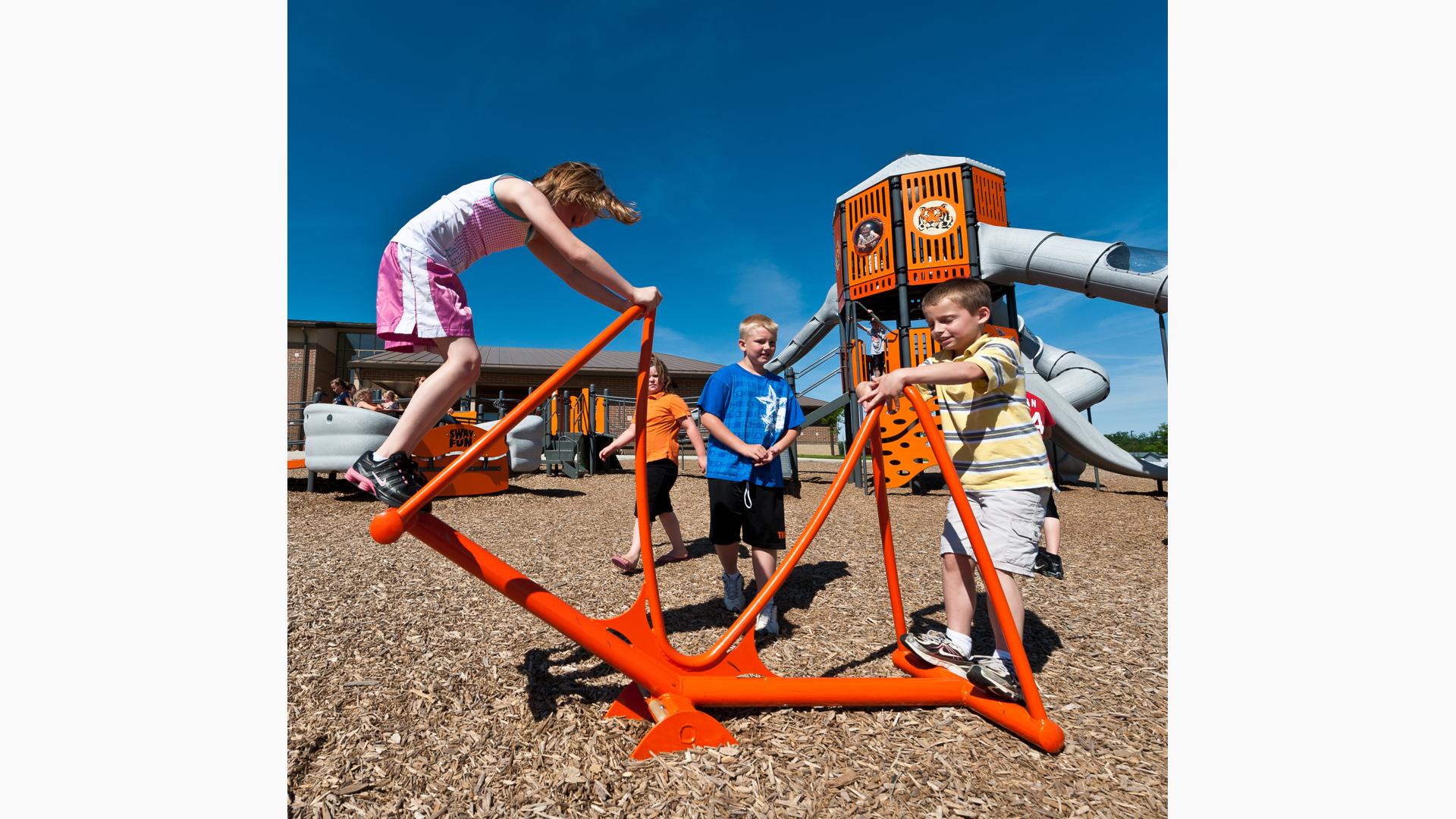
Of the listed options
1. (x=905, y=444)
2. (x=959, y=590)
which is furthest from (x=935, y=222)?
(x=959, y=590)

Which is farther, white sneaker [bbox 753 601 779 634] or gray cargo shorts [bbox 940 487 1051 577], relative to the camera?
white sneaker [bbox 753 601 779 634]

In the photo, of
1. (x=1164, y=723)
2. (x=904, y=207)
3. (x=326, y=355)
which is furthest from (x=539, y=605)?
(x=326, y=355)

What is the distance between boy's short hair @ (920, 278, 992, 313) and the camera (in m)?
2.31

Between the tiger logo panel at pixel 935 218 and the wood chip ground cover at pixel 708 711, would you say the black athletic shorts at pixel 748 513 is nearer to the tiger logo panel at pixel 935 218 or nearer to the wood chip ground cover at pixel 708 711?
the wood chip ground cover at pixel 708 711

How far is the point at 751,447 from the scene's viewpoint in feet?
9.32

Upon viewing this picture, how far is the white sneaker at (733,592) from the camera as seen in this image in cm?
313

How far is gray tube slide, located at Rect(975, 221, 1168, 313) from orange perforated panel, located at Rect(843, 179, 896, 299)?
4.39 ft

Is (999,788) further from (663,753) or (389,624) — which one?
(389,624)

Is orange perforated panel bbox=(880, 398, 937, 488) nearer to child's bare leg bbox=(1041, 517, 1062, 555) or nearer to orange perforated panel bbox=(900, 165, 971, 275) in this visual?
orange perforated panel bbox=(900, 165, 971, 275)

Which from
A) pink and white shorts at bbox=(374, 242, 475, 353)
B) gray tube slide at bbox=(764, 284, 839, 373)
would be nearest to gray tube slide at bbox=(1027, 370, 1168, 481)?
gray tube slide at bbox=(764, 284, 839, 373)

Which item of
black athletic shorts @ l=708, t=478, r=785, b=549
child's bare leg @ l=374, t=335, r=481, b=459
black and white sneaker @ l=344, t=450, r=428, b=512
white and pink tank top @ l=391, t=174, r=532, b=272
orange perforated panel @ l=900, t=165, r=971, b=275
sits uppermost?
orange perforated panel @ l=900, t=165, r=971, b=275

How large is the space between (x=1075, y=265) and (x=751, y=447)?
789 cm

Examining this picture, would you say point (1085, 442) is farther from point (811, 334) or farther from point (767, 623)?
point (767, 623)

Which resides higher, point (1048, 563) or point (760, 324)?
point (760, 324)
